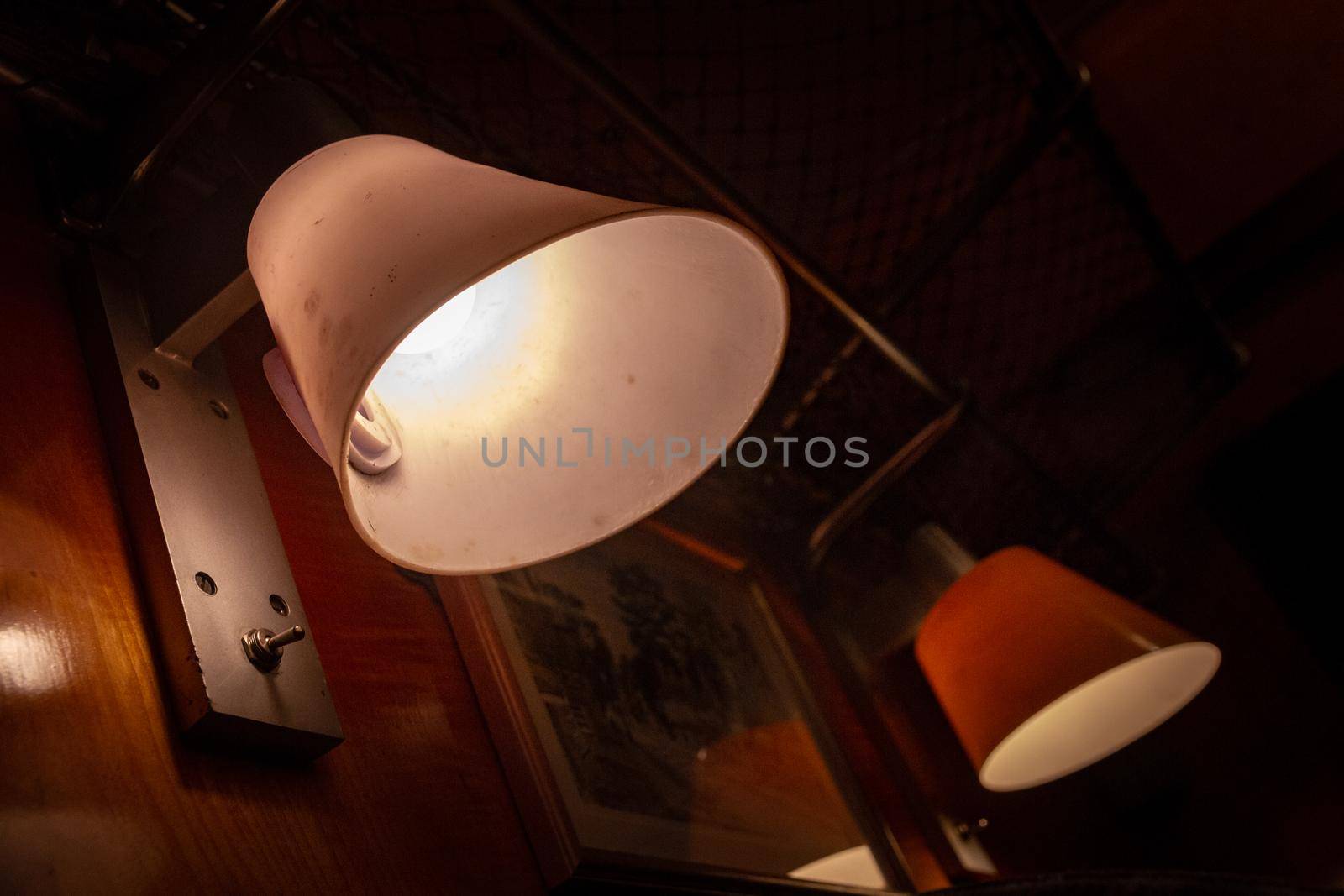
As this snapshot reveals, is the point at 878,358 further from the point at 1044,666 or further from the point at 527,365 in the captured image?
the point at 527,365

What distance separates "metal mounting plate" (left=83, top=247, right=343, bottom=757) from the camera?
465 mm

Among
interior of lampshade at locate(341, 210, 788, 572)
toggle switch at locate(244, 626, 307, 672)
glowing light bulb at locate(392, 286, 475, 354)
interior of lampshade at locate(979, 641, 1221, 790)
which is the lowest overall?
interior of lampshade at locate(979, 641, 1221, 790)

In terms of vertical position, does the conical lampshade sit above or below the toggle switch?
above

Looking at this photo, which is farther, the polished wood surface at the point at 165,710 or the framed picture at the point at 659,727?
the framed picture at the point at 659,727

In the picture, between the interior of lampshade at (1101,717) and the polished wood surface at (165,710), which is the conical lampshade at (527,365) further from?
the interior of lampshade at (1101,717)

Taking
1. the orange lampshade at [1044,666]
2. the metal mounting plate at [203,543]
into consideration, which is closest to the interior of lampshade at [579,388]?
the metal mounting plate at [203,543]

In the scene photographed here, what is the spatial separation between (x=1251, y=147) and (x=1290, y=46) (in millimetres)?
193

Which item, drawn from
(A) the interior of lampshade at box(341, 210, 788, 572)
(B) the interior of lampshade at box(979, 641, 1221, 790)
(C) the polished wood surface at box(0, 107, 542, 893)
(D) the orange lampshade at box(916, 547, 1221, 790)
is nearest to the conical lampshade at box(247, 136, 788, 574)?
(A) the interior of lampshade at box(341, 210, 788, 572)

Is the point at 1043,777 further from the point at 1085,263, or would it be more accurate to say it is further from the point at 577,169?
the point at 1085,263

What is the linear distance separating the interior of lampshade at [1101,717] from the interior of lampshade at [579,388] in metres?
0.76

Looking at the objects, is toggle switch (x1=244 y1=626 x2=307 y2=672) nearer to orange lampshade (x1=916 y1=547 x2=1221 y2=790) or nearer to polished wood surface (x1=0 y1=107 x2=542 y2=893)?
polished wood surface (x1=0 y1=107 x2=542 y2=893)

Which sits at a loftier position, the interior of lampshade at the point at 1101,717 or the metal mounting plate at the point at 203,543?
the metal mounting plate at the point at 203,543

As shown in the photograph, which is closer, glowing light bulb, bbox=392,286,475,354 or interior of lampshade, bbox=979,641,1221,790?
glowing light bulb, bbox=392,286,475,354

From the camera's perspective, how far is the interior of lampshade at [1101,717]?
1101mm
